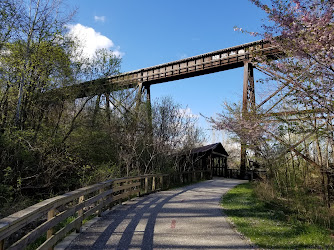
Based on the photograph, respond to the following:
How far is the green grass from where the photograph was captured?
4.38 meters

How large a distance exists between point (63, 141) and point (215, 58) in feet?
44.3

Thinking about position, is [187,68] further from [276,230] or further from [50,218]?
[50,218]

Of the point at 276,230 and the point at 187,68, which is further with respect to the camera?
the point at 187,68

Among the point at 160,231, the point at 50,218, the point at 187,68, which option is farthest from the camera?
the point at 187,68

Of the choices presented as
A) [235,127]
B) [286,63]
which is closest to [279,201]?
[235,127]

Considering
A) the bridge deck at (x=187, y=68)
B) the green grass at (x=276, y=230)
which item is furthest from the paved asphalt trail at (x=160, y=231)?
the bridge deck at (x=187, y=68)

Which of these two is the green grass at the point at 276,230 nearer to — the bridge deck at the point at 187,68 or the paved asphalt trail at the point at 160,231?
the paved asphalt trail at the point at 160,231

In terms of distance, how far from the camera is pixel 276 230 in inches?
206

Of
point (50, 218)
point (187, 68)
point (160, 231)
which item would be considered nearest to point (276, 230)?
point (160, 231)

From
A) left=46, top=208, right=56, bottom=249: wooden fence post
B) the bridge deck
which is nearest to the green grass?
left=46, top=208, right=56, bottom=249: wooden fence post

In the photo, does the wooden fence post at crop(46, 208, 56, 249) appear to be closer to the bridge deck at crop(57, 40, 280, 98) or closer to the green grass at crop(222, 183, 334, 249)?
the green grass at crop(222, 183, 334, 249)

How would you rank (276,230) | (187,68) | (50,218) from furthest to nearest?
(187,68) < (276,230) < (50,218)

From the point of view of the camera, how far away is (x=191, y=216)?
6.46 meters

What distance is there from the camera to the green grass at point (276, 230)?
4379 millimetres
